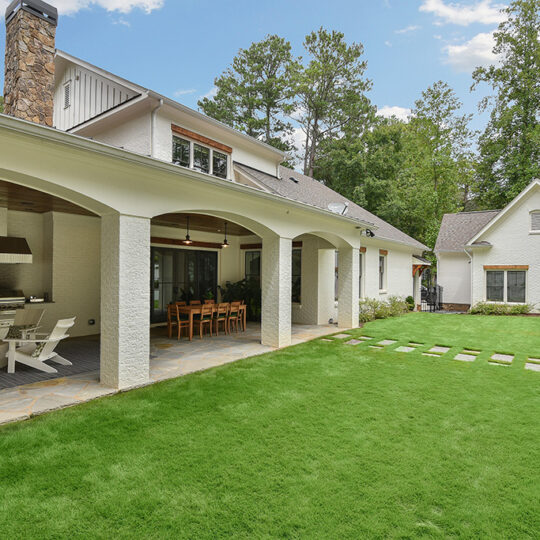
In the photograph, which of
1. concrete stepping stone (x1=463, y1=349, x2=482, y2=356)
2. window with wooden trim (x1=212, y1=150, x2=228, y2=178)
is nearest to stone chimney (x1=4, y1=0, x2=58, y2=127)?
window with wooden trim (x1=212, y1=150, x2=228, y2=178)

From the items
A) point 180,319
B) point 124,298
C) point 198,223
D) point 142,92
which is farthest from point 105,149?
point 198,223

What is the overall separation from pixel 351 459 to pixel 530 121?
33.4m

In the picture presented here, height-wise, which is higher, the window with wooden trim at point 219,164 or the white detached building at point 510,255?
the window with wooden trim at point 219,164

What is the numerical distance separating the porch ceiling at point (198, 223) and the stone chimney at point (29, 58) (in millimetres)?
3724

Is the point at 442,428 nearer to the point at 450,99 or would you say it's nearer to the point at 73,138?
the point at 73,138

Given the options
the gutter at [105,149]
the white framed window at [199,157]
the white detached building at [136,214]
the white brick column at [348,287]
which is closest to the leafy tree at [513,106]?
the white detached building at [136,214]

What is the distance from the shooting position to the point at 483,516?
9.50ft

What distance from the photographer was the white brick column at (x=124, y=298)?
555 cm

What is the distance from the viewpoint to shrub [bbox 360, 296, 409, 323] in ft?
47.2

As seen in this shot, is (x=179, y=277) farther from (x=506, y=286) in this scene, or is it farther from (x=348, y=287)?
(x=506, y=286)

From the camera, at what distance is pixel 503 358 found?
8.23 metres

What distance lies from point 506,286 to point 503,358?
11.8m

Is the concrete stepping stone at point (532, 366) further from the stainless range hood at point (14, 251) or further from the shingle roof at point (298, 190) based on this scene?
the stainless range hood at point (14, 251)

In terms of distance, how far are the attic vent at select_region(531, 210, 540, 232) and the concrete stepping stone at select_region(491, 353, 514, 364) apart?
465 inches
